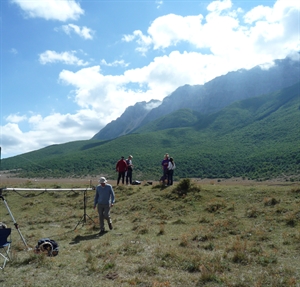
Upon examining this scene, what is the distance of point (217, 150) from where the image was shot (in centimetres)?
8738

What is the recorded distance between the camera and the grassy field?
23.0 ft

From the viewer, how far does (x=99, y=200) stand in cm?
1239

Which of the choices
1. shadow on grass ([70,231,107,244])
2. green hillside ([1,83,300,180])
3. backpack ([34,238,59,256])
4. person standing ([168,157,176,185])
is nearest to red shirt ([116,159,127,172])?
person standing ([168,157,176,185])

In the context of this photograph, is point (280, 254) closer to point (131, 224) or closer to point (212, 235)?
point (212, 235)

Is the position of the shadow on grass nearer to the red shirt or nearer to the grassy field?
the grassy field

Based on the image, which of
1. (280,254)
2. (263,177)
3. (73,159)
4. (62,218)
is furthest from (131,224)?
(73,159)

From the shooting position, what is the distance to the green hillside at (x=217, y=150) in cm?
6762

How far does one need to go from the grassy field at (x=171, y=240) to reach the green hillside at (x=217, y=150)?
142 feet

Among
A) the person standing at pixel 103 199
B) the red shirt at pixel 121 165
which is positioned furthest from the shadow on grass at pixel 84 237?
the red shirt at pixel 121 165

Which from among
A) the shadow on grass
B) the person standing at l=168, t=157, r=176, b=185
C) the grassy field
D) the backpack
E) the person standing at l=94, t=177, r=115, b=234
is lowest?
the shadow on grass

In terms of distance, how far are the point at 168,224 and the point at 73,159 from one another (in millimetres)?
83722

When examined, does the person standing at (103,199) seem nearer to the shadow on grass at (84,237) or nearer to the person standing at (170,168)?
the shadow on grass at (84,237)

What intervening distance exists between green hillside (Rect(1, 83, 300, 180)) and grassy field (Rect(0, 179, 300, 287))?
43172mm

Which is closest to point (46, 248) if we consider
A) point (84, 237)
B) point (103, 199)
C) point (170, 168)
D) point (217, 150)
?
point (84, 237)
